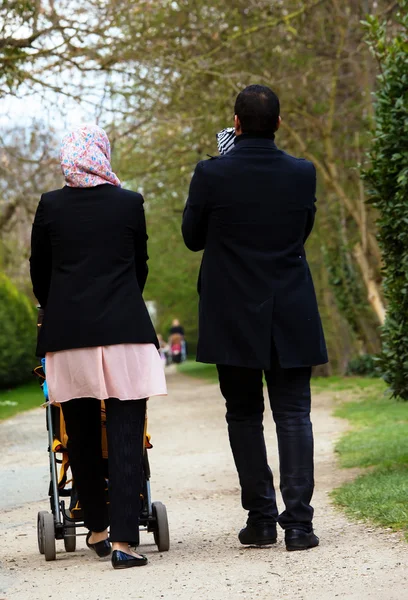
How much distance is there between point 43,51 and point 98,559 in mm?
9873

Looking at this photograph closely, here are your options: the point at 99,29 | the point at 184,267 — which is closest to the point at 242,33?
the point at 99,29

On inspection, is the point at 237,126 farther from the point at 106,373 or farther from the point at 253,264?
the point at 106,373

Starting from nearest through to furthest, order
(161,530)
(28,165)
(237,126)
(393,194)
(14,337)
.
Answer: (237,126) < (161,530) < (393,194) < (28,165) < (14,337)

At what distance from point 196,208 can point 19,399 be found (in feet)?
A: 53.0

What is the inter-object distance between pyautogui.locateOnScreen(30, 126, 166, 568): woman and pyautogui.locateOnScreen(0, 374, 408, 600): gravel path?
0.34 m

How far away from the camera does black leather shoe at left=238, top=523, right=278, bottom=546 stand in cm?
520

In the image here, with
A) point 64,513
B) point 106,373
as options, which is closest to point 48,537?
point 64,513

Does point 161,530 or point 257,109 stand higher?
point 257,109

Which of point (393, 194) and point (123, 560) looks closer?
point (123, 560)

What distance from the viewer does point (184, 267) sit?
31.2 m

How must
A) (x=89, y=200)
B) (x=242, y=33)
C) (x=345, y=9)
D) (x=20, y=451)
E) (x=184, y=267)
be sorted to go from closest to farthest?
(x=89, y=200) < (x=20, y=451) < (x=242, y=33) < (x=345, y=9) < (x=184, y=267)

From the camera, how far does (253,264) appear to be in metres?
5.06

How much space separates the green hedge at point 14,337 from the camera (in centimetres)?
2322

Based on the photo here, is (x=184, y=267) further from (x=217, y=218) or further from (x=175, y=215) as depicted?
(x=217, y=218)
